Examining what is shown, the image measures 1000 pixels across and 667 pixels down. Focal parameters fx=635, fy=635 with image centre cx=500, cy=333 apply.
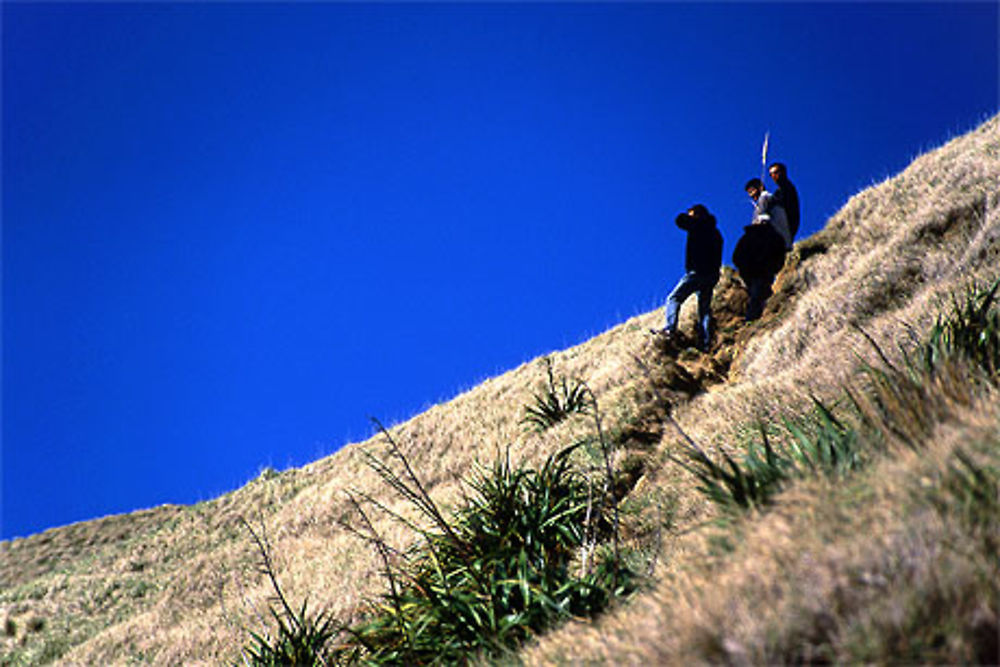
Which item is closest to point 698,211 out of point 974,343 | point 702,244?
point 702,244

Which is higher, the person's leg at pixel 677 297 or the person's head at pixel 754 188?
the person's head at pixel 754 188

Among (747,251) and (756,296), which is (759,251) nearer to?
(747,251)

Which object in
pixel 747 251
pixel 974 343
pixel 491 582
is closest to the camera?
pixel 974 343

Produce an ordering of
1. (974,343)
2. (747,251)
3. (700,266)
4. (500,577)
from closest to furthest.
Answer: (974,343) → (500,577) → (700,266) → (747,251)

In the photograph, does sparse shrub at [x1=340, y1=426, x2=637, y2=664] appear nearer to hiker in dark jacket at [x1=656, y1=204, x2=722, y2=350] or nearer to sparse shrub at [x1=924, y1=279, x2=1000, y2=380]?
sparse shrub at [x1=924, y1=279, x2=1000, y2=380]

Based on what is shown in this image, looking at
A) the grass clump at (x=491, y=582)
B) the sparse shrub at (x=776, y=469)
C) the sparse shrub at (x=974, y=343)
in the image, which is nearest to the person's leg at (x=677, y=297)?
the grass clump at (x=491, y=582)

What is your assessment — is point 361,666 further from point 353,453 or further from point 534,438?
point 353,453

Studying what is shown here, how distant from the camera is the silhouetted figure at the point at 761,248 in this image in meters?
12.1

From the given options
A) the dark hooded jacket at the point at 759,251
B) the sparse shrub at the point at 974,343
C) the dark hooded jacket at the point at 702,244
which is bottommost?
the sparse shrub at the point at 974,343

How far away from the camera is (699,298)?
40.1 feet

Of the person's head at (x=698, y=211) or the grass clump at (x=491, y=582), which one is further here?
the person's head at (x=698, y=211)

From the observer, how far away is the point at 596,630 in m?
3.48

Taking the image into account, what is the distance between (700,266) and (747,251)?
1124mm

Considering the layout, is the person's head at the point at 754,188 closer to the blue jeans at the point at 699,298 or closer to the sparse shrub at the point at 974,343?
the blue jeans at the point at 699,298
